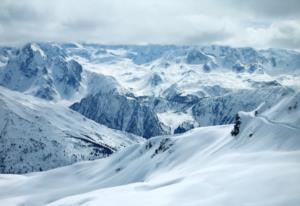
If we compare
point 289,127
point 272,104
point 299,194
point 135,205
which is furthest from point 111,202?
point 272,104

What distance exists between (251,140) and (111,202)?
65.0 metres

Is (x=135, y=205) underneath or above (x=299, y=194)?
underneath

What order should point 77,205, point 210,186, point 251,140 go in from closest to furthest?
1. point 210,186
2. point 77,205
3. point 251,140

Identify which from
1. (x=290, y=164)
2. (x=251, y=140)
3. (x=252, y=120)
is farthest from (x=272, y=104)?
(x=290, y=164)

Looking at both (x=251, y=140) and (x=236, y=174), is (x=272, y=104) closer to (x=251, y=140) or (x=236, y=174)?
(x=251, y=140)

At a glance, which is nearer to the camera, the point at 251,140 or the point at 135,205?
the point at 135,205

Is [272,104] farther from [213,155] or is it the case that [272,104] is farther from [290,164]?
[290,164]

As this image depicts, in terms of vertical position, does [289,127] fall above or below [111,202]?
above

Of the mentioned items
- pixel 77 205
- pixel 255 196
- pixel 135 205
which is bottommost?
pixel 77 205

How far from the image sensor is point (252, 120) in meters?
162

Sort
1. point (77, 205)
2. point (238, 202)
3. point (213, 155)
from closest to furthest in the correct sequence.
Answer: point (238, 202) < point (77, 205) < point (213, 155)

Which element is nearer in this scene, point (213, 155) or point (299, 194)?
point (299, 194)

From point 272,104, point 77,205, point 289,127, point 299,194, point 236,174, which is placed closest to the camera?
point 299,194

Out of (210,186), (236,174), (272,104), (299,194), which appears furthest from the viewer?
(272,104)
